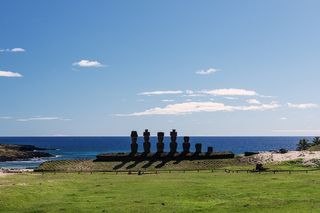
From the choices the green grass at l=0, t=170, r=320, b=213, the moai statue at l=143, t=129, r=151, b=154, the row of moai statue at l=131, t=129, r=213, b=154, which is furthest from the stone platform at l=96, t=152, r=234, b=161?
the green grass at l=0, t=170, r=320, b=213

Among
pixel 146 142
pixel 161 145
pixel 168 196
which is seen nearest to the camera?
pixel 168 196

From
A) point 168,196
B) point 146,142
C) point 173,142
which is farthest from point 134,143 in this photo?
point 168,196

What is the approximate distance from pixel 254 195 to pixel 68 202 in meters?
18.3

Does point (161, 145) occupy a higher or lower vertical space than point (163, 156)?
higher

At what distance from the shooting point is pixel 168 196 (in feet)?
157

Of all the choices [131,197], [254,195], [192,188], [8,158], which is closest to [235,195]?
[254,195]

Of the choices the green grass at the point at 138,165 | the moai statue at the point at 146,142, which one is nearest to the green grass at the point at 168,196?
the green grass at the point at 138,165

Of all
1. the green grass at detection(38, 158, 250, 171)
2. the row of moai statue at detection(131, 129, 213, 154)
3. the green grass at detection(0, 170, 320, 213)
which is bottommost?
the green grass at detection(0, 170, 320, 213)

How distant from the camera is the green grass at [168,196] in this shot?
40812 mm

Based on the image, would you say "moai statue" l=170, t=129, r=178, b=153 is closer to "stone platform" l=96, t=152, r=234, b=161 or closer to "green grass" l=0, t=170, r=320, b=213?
"stone platform" l=96, t=152, r=234, b=161

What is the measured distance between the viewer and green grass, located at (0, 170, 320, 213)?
4081 centimetres

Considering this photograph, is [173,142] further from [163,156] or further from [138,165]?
[138,165]

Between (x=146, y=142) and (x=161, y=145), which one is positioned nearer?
(x=161, y=145)

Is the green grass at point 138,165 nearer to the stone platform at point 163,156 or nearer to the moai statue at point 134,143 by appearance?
the stone platform at point 163,156
